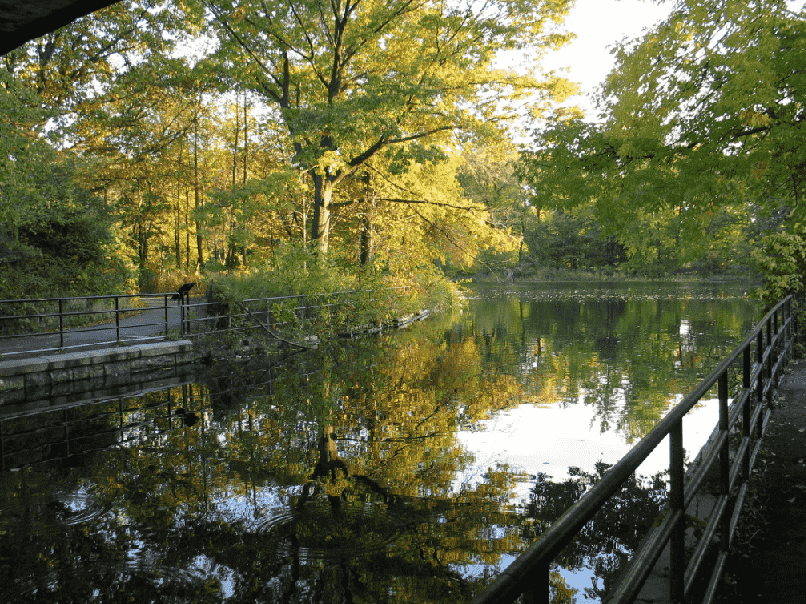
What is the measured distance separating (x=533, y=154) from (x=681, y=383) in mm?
5427

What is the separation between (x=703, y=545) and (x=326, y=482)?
4416 mm

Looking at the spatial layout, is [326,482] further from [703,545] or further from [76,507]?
[703,545]

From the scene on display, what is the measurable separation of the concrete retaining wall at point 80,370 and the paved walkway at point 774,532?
434 inches

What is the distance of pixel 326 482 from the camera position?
7.08 meters

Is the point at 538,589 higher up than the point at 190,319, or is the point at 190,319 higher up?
the point at 538,589

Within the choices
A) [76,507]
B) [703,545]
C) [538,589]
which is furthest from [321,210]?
[538,589]

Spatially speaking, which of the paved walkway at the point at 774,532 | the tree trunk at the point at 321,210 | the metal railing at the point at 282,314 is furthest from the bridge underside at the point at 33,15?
the tree trunk at the point at 321,210

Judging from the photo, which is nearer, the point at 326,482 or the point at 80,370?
the point at 326,482

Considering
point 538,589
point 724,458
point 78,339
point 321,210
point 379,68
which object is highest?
point 379,68

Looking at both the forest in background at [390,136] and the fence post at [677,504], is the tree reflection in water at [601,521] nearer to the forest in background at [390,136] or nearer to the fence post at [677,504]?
the fence post at [677,504]

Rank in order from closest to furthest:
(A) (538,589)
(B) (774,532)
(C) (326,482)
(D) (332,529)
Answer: (A) (538,589) < (B) (774,532) < (D) (332,529) < (C) (326,482)

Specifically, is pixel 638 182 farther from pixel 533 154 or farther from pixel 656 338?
pixel 656 338

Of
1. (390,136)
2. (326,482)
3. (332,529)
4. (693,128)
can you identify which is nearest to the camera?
(332,529)

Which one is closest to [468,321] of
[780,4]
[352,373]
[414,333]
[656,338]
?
[414,333]
